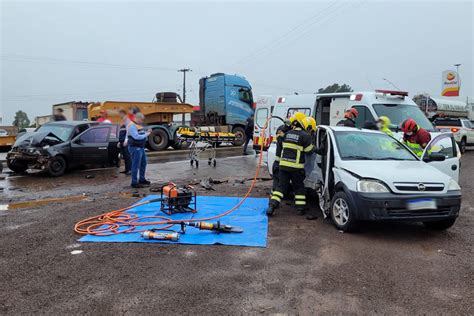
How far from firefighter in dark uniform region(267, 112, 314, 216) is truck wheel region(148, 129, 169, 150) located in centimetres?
A: 1176

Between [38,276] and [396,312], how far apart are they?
339 centimetres

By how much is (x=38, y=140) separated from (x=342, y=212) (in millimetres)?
8552

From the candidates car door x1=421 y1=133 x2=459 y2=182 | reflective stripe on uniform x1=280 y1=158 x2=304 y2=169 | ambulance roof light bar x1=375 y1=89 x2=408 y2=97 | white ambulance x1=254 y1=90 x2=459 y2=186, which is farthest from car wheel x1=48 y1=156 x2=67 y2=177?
car door x1=421 y1=133 x2=459 y2=182

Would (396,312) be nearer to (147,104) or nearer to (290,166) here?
(290,166)

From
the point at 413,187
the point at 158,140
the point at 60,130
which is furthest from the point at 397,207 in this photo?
the point at 158,140

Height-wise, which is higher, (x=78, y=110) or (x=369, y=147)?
(x=78, y=110)

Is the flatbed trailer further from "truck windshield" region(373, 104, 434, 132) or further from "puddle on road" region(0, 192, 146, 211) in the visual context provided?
"truck windshield" region(373, 104, 434, 132)

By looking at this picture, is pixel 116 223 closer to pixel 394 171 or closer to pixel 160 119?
pixel 394 171

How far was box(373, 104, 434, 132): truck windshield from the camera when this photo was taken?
9.51 metres

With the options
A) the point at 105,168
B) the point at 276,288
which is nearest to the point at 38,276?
the point at 276,288

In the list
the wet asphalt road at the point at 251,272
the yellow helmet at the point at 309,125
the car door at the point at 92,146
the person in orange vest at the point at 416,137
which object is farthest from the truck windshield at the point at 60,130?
the person in orange vest at the point at 416,137

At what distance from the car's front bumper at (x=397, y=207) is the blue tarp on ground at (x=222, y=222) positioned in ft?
4.42

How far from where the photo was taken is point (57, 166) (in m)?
10.5

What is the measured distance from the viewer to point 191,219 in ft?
19.9
